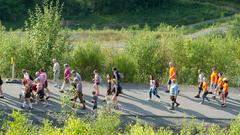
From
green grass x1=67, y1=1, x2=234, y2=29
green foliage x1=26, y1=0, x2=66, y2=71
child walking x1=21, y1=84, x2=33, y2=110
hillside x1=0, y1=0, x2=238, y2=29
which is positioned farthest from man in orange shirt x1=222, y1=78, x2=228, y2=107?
hillside x1=0, y1=0, x2=238, y2=29

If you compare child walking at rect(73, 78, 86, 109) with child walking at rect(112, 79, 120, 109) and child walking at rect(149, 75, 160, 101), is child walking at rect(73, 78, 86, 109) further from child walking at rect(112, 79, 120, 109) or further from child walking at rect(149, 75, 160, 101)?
child walking at rect(149, 75, 160, 101)

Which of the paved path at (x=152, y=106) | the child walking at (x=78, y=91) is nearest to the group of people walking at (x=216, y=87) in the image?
the paved path at (x=152, y=106)

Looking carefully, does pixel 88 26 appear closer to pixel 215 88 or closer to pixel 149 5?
pixel 149 5

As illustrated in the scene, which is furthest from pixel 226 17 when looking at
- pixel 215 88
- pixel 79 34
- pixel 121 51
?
pixel 215 88

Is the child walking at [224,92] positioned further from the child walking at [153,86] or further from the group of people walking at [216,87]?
the child walking at [153,86]

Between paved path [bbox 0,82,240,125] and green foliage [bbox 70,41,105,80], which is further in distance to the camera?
green foliage [bbox 70,41,105,80]

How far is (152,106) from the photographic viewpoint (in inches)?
1018

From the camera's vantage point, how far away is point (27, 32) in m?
32.0

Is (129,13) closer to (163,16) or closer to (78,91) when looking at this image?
(163,16)

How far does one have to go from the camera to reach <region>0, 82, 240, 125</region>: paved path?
24484 mm

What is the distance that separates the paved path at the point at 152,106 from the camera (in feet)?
80.3

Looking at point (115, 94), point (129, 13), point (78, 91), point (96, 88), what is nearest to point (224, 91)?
point (115, 94)

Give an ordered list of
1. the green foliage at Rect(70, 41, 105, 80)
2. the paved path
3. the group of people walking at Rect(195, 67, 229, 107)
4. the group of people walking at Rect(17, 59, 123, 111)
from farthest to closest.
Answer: the green foliage at Rect(70, 41, 105, 80) → the group of people walking at Rect(195, 67, 229, 107) → the paved path → the group of people walking at Rect(17, 59, 123, 111)

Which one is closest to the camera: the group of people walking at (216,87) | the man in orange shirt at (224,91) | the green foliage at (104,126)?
the green foliage at (104,126)
